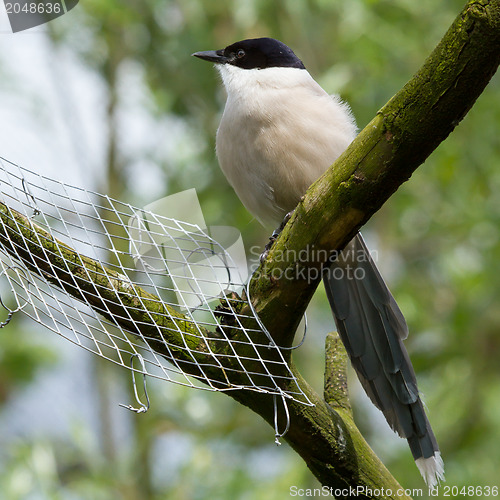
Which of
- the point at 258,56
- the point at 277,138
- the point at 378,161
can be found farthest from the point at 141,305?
the point at 258,56

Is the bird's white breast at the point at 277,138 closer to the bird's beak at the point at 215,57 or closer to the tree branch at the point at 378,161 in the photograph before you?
the bird's beak at the point at 215,57

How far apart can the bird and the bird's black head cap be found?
9 cm

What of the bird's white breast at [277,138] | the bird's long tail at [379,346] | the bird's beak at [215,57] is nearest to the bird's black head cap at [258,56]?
the bird's beak at [215,57]

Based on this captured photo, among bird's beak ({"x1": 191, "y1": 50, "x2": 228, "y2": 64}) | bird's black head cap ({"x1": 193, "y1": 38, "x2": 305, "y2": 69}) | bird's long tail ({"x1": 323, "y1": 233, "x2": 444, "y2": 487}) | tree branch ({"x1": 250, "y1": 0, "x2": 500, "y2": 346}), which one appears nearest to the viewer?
tree branch ({"x1": 250, "y1": 0, "x2": 500, "y2": 346})

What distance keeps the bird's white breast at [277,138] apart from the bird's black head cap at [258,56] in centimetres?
14

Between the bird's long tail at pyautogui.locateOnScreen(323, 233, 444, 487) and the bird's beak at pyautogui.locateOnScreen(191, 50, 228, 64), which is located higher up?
the bird's beak at pyautogui.locateOnScreen(191, 50, 228, 64)

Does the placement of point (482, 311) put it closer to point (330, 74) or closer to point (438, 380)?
point (438, 380)

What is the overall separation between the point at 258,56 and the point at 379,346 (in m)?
1.54

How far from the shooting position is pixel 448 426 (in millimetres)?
5055

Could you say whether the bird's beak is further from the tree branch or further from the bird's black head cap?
the tree branch

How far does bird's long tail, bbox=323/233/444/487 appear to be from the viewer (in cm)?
249

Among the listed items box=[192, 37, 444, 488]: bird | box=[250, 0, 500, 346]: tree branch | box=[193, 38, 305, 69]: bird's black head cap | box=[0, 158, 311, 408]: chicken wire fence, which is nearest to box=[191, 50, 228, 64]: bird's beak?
box=[193, 38, 305, 69]: bird's black head cap

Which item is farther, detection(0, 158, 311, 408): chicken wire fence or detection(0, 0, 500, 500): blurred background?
detection(0, 0, 500, 500): blurred background

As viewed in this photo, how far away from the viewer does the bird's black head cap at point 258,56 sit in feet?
10.5
